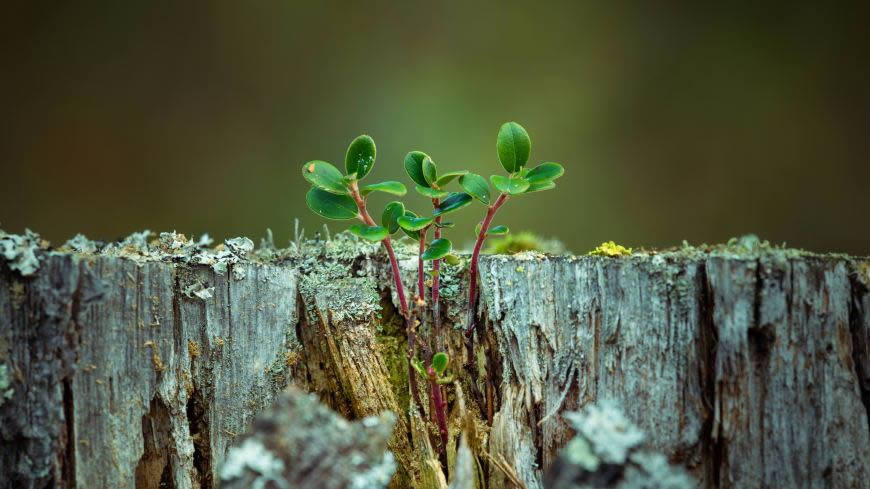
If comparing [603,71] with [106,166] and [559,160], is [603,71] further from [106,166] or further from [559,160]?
[106,166]

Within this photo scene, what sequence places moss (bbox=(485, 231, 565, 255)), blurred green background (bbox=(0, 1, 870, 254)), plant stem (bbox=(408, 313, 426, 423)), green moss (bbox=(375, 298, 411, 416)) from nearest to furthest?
plant stem (bbox=(408, 313, 426, 423))
green moss (bbox=(375, 298, 411, 416))
moss (bbox=(485, 231, 565, 255))
blurred green background (bbox=(0, 1, 870, 254))

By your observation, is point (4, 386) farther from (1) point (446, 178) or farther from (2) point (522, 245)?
(2) point (522, 245)

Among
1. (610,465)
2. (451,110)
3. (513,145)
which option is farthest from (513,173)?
(451,110)

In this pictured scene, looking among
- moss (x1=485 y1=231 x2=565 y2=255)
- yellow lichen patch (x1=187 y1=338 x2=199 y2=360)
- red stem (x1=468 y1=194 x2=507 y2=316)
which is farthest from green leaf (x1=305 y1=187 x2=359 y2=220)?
moss (x1=485 y1=231 x2=565 y2=255)

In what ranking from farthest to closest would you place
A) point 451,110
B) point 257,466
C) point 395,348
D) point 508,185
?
point 451,110 < point 395,348 < point 508,185 < point 257,466

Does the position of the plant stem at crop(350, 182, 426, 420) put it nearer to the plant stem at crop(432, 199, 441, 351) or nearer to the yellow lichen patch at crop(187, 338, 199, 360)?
the plant stem at crop(432, 199, 441, 351)

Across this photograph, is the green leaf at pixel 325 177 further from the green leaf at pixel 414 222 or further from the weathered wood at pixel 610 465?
the weathered wood at pixel 610 465

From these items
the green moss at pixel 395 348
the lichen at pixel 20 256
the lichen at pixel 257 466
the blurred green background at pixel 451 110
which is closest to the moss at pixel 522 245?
the green moss at pixel 395 348
